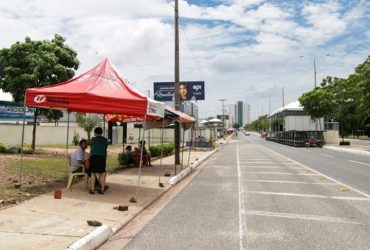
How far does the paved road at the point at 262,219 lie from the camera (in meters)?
7.98

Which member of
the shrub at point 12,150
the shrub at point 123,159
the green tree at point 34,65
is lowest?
the shrub at point 123,159

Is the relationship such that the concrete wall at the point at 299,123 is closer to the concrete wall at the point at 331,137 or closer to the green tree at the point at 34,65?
the concrete wall at the point at 331,137

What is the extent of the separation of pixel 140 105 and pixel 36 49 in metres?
16.4

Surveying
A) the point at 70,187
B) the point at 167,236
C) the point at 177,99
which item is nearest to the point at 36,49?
the point at 177,99

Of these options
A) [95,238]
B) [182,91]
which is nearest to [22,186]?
[95,238]

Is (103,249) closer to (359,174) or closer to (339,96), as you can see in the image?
(359,174)

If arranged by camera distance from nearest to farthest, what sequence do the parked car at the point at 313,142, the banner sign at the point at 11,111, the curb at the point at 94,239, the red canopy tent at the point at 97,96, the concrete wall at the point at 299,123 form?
the curb at the point at 94,239 < the red canopy tent at the point at 97,96 < the banner sign at the point at 11,111 < the parked car at the point at 313,142 < the concrete wall at the point at 299,123

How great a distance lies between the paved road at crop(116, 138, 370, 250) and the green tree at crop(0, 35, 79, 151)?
A: 498 inches

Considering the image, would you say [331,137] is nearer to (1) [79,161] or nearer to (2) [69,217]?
(1) [79,161]

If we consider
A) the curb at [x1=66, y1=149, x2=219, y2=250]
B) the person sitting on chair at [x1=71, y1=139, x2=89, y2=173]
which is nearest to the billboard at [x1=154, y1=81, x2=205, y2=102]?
the person sitting on chair at [x1=71, y1=139, x2=89, y2=173]

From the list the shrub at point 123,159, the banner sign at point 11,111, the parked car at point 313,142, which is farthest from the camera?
the parked car at point 313,142

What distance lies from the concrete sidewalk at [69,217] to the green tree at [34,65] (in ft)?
40.2

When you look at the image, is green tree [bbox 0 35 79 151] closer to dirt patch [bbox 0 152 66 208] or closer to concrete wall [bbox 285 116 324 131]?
dirt patch [bbox 0 152 66 208]

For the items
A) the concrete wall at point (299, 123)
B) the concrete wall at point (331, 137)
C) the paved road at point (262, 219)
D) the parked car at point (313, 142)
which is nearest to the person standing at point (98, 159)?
the paved road at point (262, 219)
